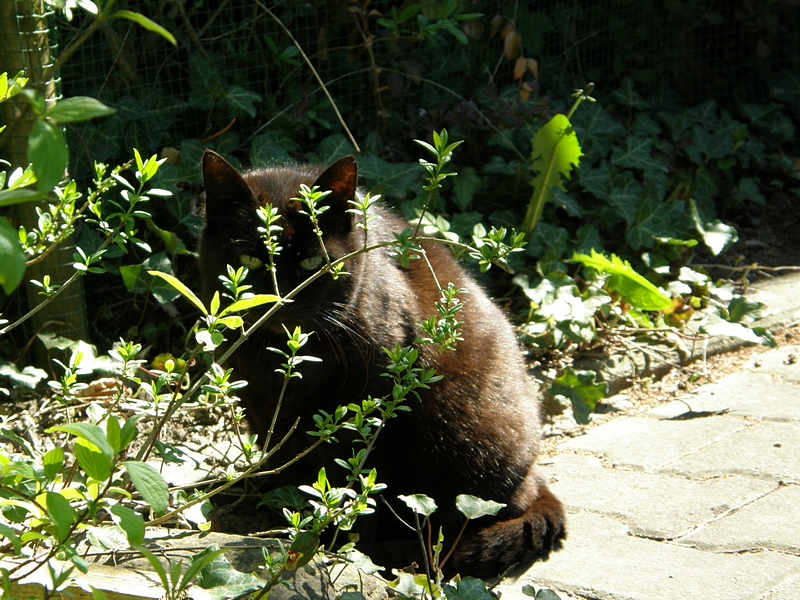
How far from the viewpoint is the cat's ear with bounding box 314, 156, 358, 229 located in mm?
2420

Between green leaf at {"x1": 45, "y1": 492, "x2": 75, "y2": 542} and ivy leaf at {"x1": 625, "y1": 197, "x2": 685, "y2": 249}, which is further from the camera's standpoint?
ivy leaf at {"x1": 625, "y1": 197, "x2": 685, "y2": 249}

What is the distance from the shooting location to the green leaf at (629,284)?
3715 mm

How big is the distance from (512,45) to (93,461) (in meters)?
4.11

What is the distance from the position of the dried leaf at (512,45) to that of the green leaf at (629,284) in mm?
1557

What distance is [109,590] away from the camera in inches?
59.9

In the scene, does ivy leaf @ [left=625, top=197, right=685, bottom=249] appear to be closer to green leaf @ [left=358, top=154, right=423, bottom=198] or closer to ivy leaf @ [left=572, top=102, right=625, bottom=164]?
ivy leaf @ [left=572, top=102, right=625, bottom=164]

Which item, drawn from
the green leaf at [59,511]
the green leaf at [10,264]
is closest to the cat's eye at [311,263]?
the green leaf at [59,511]

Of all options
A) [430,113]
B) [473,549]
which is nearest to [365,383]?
[473,549]

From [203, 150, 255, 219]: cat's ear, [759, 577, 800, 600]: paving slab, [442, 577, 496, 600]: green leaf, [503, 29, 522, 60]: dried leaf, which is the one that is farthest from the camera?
[503, 29, 522, 60]: dried leaf

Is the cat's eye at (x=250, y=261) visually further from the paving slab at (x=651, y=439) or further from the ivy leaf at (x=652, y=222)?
the ivy leaf at (x=652, y=222)

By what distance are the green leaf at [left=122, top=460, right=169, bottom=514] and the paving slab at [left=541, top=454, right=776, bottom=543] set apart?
177cm

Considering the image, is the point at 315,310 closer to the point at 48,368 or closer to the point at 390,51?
the point at 48,368

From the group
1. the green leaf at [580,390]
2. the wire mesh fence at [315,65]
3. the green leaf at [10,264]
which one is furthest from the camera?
the wire mesh fence at [315,65]

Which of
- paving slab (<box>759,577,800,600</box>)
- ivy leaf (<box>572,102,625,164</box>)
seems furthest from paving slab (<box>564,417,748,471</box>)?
ivy leaf (<box>572,102,625,164</box>)
